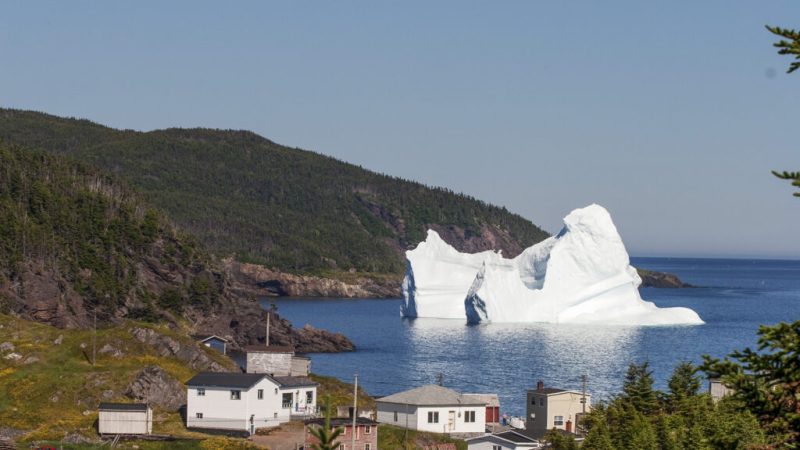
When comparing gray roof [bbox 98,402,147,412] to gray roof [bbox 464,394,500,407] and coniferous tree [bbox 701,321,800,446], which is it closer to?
gray roof [bbox 464,394,500,407]

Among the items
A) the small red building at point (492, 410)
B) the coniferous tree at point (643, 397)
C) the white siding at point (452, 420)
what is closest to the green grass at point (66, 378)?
the white siding at point (452, 420)

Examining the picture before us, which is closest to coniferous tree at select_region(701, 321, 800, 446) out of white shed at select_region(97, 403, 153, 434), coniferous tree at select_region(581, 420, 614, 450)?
coniferous tree at select_region(581, 420, 614, 450)

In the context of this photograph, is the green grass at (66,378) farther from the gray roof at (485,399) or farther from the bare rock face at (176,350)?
the gray roof at (485,399)

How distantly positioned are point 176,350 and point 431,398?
16907mm

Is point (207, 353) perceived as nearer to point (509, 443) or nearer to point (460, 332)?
point (509, 443)

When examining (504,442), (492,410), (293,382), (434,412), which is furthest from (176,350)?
(504,442)

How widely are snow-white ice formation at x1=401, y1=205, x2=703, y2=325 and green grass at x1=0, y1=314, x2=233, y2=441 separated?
64925 millimetres

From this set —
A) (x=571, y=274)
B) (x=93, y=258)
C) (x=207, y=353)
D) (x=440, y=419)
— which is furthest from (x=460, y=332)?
(x=440, y=419)

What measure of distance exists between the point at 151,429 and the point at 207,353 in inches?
682

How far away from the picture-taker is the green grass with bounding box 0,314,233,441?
5406cm

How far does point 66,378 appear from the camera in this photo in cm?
5934

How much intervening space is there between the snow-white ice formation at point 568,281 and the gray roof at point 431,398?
67.5 m

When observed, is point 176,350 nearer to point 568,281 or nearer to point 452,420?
point 452,420

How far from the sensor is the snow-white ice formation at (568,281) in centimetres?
12694
